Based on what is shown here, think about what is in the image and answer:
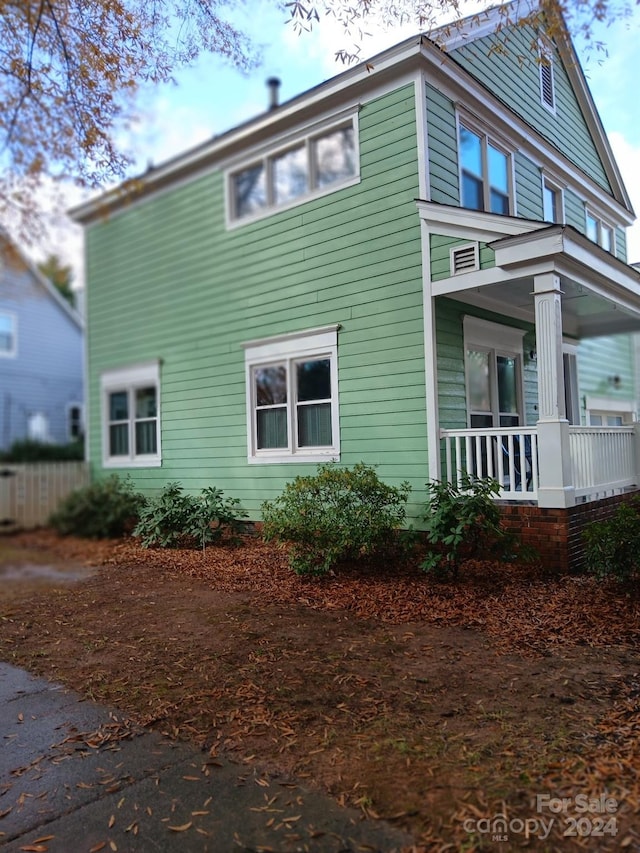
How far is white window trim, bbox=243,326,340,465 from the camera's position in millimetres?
8531

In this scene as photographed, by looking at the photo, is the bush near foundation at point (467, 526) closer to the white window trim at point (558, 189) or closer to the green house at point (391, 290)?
the green house at point (391, 290)

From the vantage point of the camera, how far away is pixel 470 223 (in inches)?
285

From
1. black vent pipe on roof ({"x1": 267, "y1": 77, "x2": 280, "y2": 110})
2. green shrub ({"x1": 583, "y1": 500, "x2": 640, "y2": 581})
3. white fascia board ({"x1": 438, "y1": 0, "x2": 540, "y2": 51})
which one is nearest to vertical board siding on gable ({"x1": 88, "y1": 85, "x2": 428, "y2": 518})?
white fascia board ({"x1": 438, "y1": 0, "x2": 540, "y2": 51})

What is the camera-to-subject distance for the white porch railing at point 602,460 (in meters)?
7.27

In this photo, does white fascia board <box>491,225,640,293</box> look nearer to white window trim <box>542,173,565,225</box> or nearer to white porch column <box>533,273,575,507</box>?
white porch column <box>533,273,575,507</box>

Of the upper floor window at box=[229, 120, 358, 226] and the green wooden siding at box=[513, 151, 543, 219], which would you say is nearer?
the upper floor window at box=[229, 120, 358, 226]

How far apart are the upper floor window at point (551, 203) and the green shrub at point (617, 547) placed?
6328 millimetres

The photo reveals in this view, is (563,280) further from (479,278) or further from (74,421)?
(74,421)

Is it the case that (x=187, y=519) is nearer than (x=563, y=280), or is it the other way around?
(x=563, y=280)

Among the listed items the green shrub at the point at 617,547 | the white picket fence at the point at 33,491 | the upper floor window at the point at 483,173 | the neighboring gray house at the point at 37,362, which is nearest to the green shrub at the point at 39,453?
the neighboring gray house at the point at 37,362

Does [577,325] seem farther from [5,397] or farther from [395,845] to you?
[5,397]

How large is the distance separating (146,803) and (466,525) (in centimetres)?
395

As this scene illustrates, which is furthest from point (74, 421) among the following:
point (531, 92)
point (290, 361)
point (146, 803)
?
point (146, 803)

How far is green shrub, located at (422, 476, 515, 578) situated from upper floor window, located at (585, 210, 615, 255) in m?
7.42
